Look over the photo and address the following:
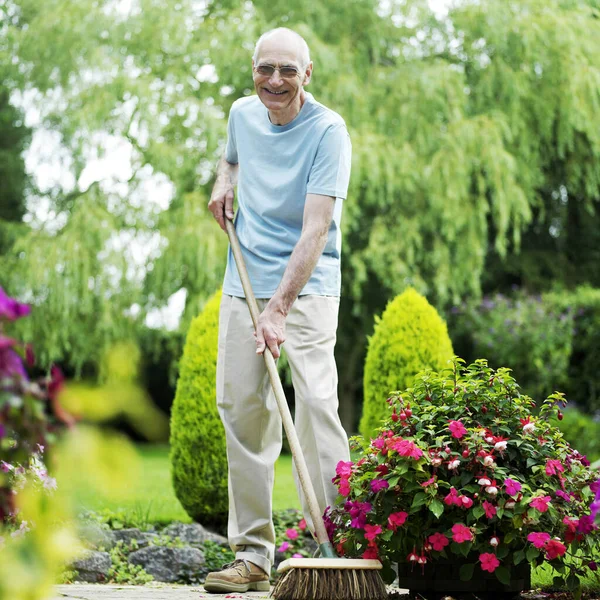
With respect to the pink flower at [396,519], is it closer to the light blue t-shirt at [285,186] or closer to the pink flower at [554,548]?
the pink flower at [554,548]

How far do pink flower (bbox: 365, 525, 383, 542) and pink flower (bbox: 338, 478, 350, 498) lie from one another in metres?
0.14

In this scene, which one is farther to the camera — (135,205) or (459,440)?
(135,205)

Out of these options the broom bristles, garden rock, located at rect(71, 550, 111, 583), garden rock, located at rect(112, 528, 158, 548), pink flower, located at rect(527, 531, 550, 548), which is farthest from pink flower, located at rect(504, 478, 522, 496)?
garden rock, located at rect(112, 528, 158, 548)

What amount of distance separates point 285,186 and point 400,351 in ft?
7.48

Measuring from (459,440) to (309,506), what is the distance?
1.56 ft

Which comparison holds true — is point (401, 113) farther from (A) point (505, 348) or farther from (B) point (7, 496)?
(B) point (7, 496)

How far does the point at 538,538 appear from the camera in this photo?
8.10ft

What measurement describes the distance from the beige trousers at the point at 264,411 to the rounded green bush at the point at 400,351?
212cm

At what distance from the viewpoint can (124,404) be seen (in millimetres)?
1125

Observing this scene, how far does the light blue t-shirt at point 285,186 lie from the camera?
3008mm

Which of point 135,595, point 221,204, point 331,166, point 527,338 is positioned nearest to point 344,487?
point 135,595

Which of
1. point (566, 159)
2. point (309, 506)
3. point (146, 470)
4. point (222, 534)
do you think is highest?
point (566, 159)

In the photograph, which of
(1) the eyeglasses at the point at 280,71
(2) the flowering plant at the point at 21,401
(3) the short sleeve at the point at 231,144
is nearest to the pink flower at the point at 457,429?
(1) the eyeglasses at the point at 280,71

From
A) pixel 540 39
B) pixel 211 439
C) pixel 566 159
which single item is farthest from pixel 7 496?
pixel 566 159
